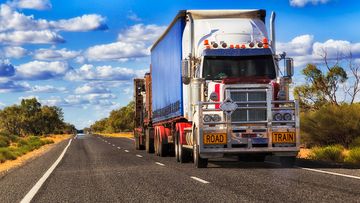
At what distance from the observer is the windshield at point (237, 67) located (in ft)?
54.2

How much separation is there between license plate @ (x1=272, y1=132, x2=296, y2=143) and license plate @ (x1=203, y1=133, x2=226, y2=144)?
139 centimetres

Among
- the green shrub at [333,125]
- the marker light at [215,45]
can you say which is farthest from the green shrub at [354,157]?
the green shrub at [333,125]

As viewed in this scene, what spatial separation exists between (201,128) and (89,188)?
15.1 feet

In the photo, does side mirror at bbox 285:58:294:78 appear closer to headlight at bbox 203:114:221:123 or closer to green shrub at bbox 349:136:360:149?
headlight at bbox 203:114:221:123

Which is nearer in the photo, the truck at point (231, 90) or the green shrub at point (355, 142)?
the truck at point (231, 90)

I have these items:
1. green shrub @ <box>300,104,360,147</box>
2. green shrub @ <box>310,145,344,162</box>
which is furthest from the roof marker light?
green shrub @ <box>300,104,360,147</box>

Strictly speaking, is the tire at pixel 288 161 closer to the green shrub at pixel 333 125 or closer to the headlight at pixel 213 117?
the headlight at pixel 213 117

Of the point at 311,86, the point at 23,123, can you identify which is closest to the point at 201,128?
the point at 311,86

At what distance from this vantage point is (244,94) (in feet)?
52.1

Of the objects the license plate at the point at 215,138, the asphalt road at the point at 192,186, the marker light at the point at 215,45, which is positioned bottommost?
the asphalt road at the point at 192,186

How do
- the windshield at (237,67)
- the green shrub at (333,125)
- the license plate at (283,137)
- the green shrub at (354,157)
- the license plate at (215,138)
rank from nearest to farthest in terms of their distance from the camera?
the license plate at (215,138) → the license plate at (283,137) → the windshield at (237,67) → the green shrub at (354,157) → the green shrub at (333,125)

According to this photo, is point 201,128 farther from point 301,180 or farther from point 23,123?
point 23,123

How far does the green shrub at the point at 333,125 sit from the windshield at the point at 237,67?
30.2ft

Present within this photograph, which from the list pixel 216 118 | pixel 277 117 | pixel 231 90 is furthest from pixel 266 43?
pixel 216 118
